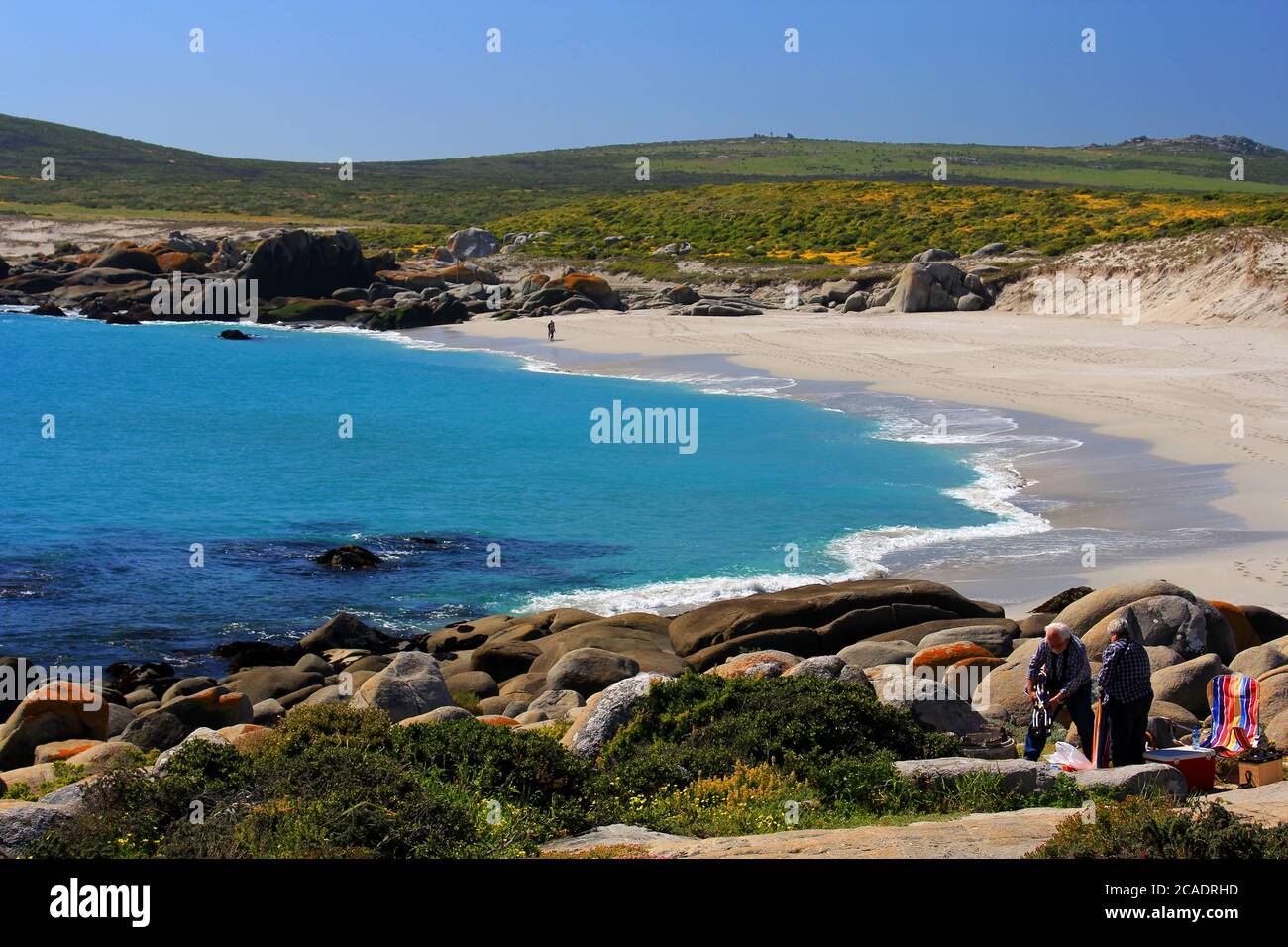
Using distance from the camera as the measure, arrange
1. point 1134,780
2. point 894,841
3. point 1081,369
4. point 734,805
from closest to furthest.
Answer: point 894,841 → point 1134,780 → point 734,805 → point 1081,369

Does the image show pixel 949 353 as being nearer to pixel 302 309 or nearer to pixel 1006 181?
pixel 302 309

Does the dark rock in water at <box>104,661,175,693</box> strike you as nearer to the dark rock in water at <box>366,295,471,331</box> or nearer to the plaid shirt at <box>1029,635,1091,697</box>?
the plaid shirt at <box>1029,635,1091,697</box>

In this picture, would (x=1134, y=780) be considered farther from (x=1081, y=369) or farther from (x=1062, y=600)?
(x=1081, y=369)

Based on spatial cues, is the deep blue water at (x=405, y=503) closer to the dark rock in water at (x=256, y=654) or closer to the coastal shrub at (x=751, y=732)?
the dark rock in water at (x=256, y=654)

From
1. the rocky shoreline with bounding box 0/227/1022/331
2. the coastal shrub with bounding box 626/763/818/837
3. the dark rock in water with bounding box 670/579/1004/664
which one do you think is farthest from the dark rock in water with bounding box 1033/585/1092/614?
the rocky shoreline with bounding box 0/227/1022/331

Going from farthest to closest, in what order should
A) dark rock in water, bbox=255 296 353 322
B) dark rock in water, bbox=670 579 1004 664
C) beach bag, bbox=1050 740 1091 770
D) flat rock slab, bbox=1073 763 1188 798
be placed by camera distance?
dark rock in water, bbox=255 296 353 322 < dark rock in water, bbox=670 579 1004 664 < beach bag, bbox=1050 740 1091 770 < flat rock slab, bbox=1073 763 1188 798

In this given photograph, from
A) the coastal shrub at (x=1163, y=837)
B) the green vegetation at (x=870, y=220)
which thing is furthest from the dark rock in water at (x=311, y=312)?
the coastal shrub at (x=1163, y=837)

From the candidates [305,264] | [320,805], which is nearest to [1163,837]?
[320,805]
